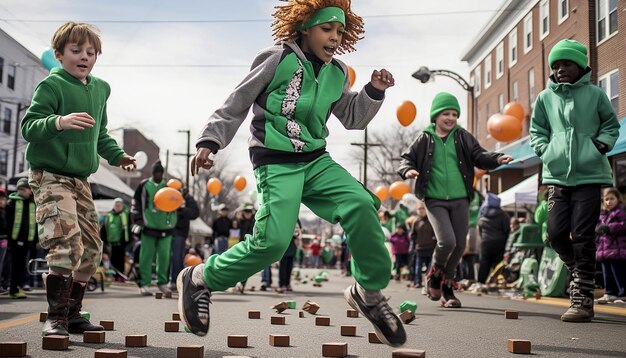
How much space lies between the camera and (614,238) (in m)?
10.6

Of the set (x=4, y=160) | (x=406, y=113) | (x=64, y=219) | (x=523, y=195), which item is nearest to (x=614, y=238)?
(x=406, y=113)

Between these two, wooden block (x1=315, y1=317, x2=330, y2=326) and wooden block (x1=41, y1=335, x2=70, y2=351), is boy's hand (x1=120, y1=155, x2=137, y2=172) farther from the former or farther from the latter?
wooden block (x1=315, y1=317, x2=330, y2=326)

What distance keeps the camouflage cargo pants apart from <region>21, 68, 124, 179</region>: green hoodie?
3.5 inches

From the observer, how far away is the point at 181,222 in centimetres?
1355

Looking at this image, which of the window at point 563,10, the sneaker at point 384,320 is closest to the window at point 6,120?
the window at point 563,10

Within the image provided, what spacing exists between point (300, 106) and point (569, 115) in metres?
3.64

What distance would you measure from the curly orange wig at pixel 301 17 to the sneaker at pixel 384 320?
5.47 ft

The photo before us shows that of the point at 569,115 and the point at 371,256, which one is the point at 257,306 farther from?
the point at 371,256

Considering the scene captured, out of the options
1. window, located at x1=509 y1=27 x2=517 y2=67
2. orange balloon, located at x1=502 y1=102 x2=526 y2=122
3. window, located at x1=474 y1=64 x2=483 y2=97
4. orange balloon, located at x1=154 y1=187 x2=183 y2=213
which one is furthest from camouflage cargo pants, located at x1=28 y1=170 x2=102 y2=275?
window, located at x1=474 y1=64 x2=483 y2=97

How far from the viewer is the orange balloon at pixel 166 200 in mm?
11461

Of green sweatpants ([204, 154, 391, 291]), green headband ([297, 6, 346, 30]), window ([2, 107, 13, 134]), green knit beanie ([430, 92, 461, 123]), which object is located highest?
window ([2, 107, 13, 134])

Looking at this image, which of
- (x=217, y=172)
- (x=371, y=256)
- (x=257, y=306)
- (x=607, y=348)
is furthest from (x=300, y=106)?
(x=217, y=172)

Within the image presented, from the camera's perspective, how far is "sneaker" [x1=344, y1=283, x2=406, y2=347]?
13.6ft

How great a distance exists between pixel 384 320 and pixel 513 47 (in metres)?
33.2
